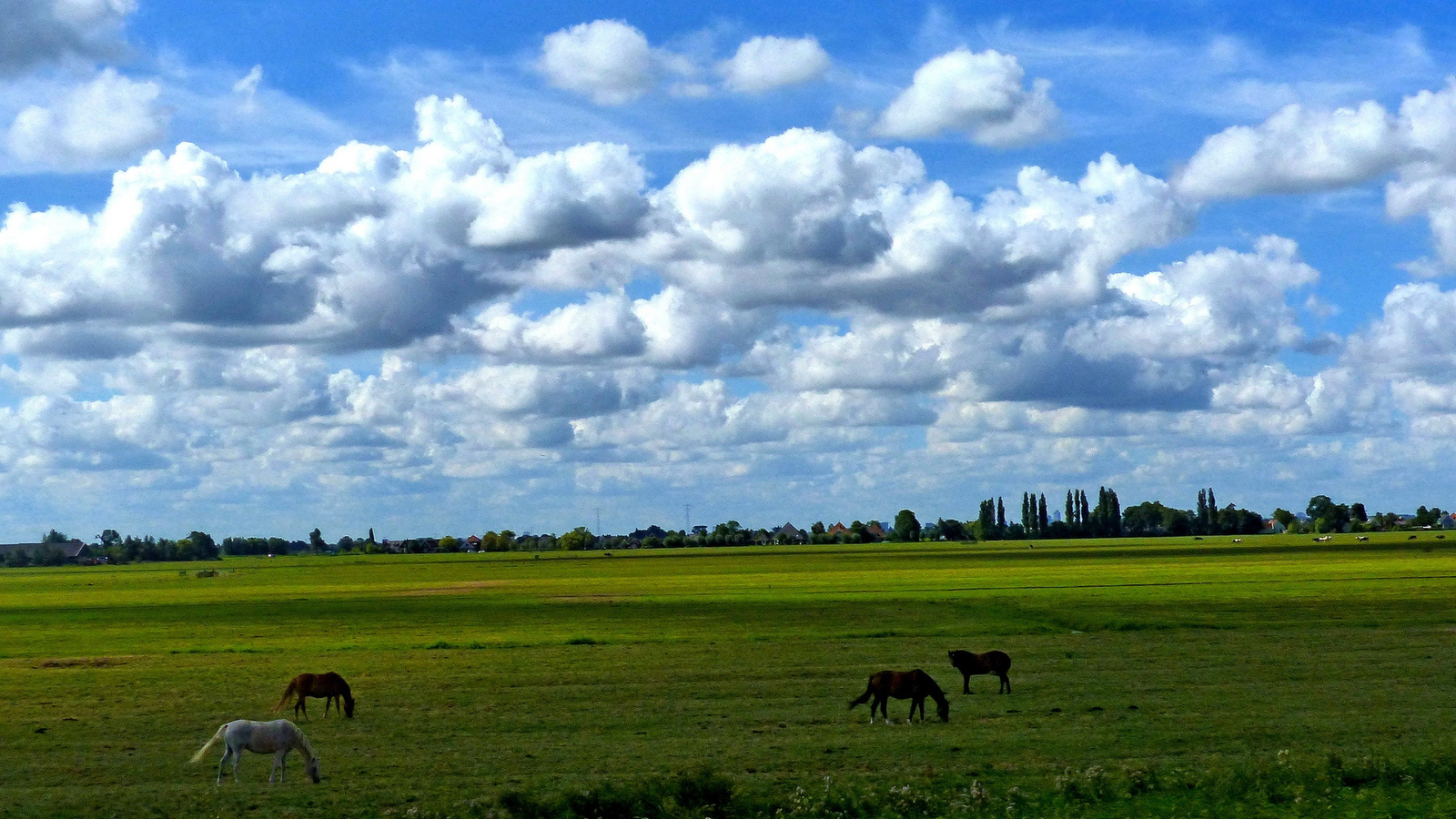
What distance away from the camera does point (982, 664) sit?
29625mm

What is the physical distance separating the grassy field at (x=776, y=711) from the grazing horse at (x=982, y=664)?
60 centimetres

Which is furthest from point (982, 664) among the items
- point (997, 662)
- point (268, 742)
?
point (268, 742)

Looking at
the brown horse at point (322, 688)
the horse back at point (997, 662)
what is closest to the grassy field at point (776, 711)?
the brown horse at point (322, 688)

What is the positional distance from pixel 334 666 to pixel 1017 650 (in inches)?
788

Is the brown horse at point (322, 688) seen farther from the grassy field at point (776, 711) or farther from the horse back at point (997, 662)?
the horse back at point (997, 662)

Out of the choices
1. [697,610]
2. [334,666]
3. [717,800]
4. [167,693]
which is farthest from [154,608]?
[717,800]

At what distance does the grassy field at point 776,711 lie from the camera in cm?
1838

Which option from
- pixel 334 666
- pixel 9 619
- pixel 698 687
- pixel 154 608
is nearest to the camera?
pixel 698 687

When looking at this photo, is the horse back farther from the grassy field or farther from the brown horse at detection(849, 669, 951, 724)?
the brown horse at detection(849, 669, 951, 724)

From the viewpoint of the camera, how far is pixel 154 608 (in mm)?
81562

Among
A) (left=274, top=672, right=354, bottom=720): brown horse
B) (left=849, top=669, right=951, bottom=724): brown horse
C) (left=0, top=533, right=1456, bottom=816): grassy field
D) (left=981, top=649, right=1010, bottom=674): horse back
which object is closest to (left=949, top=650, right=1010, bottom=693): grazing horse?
(left=981, top=649, right=1010, bottom=674): horse back

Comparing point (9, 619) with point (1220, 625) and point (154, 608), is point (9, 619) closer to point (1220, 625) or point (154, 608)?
point (154, 608)

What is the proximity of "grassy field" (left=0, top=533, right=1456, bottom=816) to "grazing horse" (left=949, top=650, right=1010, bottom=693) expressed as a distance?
597 millimetres

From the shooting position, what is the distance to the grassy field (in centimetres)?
1838
